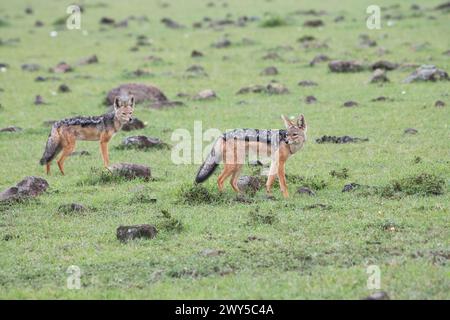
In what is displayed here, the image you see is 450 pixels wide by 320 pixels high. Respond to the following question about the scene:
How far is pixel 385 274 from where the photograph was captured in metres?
10.0

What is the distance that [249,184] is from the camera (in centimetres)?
1421

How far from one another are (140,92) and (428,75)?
24.8 feet

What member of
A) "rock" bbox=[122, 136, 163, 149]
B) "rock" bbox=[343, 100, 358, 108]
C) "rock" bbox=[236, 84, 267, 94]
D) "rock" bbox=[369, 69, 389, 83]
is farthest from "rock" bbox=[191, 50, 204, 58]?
"rock" bbox=[122, 136, 163, 149]

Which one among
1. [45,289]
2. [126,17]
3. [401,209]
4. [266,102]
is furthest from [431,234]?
[126,17]

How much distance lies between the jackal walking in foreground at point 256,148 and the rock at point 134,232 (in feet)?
7.54

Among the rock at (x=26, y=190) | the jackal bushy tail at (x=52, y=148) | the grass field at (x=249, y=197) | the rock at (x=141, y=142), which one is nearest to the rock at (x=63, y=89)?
the grass field at (x=249, y=197)

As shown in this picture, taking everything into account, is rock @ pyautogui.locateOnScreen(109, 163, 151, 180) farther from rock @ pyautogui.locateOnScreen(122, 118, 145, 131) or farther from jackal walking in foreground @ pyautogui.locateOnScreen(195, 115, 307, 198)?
rock @ pyautogui.locateOnScreen(122, 118, 145, 131)

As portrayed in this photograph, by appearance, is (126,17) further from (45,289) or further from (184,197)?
(45,289)

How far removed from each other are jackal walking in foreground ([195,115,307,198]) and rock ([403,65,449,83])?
35.0 ft

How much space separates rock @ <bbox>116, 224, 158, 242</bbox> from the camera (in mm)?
11656

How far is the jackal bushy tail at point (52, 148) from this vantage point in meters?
16.6

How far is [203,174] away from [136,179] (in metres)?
1.92

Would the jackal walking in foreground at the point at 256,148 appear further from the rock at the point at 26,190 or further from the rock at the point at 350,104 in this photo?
the rock at the point at 350,104

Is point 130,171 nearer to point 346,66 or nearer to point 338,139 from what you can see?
point 338,139
